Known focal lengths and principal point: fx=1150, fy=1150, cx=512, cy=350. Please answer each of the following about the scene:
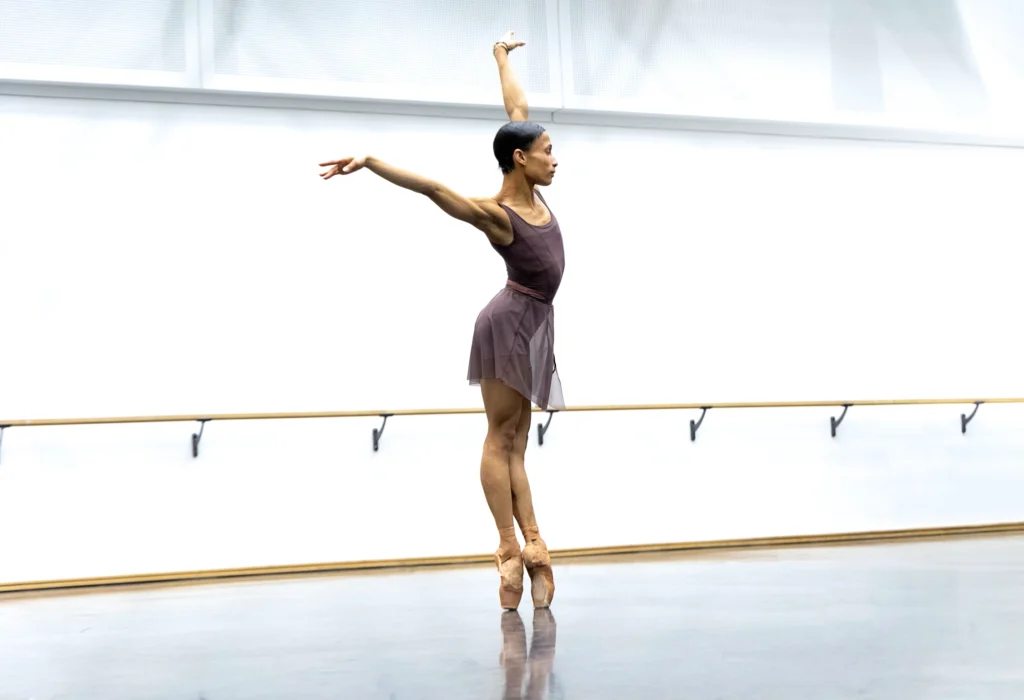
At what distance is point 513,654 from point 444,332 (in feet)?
10.0

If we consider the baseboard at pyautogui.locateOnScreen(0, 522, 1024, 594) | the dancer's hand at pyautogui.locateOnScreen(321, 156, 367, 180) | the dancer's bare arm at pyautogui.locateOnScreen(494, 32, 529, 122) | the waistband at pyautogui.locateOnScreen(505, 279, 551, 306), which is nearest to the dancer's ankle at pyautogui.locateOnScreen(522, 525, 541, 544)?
the waistband at pyautogui.locateOnScreen(505, 279, 551, 306)

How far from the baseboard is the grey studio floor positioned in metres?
0.54

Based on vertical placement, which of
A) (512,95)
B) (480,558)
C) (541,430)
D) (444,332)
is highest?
(512,95)

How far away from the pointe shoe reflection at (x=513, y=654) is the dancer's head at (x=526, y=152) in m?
1.15

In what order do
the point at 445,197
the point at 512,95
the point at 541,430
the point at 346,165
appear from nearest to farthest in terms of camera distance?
the point at 346,165 → the point at 445,197 → the point at 512,95 → the point at 541,430

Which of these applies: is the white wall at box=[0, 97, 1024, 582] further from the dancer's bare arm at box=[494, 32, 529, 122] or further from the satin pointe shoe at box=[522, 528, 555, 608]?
the satin pointe shoe at box=[522, 528, 555, 608]

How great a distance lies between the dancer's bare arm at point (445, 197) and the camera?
8.47 ft

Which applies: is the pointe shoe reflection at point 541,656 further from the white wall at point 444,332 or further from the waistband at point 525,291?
the white wall at point 444,332

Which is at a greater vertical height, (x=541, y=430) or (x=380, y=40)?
(x=380, y=40)

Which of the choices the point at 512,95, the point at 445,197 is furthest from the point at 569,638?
the point at 512,95

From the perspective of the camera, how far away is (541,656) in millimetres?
2010

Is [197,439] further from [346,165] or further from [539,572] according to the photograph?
[346,165]

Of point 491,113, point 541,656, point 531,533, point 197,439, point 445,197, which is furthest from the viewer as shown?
point 491,113

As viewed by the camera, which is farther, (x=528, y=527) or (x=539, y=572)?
(x=528, y=527)
